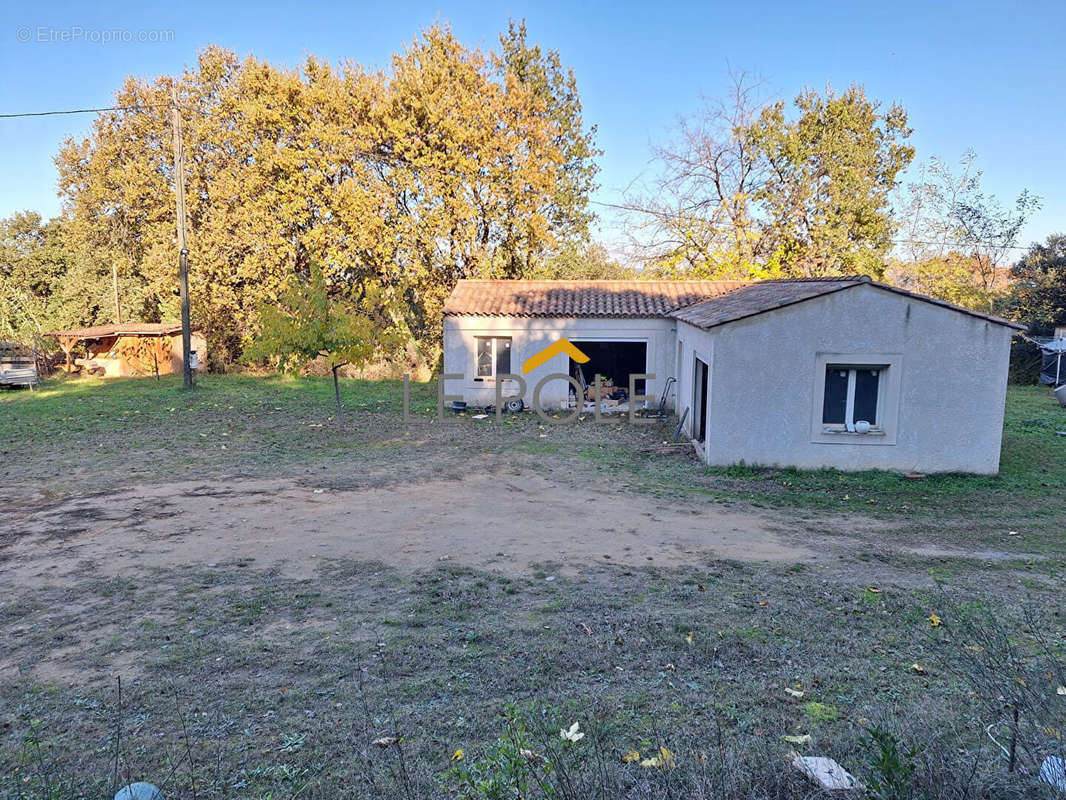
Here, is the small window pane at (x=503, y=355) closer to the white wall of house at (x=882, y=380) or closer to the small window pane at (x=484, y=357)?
the small window pane at (x=484, y=357)

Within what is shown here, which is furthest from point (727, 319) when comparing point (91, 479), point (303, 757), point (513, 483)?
point (91, 479)

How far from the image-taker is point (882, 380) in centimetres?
A: 1185

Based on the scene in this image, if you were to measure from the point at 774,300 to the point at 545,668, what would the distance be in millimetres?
9531

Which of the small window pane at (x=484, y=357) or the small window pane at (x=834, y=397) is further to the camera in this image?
the small window pane at (x=484, y=357)

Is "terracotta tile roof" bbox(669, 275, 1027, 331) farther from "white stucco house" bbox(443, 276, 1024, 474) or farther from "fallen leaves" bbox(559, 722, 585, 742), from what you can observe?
"fallen leaves" bbox(559, 722, 585, 742)

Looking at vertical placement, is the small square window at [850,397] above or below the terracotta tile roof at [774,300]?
below

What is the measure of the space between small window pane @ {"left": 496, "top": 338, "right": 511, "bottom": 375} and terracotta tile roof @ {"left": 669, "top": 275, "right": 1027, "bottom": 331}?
4.62 metres

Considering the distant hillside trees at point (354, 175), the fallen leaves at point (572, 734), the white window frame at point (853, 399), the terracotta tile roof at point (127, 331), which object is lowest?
the fallen leaves at point (572, 734)

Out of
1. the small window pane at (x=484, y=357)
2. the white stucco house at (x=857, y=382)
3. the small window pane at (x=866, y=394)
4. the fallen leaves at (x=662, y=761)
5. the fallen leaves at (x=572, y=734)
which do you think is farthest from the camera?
the small window pane at (x=484, y=357)

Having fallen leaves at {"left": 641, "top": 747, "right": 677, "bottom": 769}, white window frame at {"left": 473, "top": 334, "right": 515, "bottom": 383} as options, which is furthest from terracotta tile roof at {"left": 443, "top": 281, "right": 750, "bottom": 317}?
fallen leaves at {"left": 641, "top": 747, "right": 677, "bottom": 769}

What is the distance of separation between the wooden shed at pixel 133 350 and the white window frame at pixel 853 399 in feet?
77.1

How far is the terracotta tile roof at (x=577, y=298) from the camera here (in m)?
18.7

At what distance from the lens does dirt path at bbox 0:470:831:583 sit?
7324 mm

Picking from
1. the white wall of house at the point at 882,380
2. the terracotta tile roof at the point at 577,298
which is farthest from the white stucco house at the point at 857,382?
the terracotta tile roof at the point at 577,298
